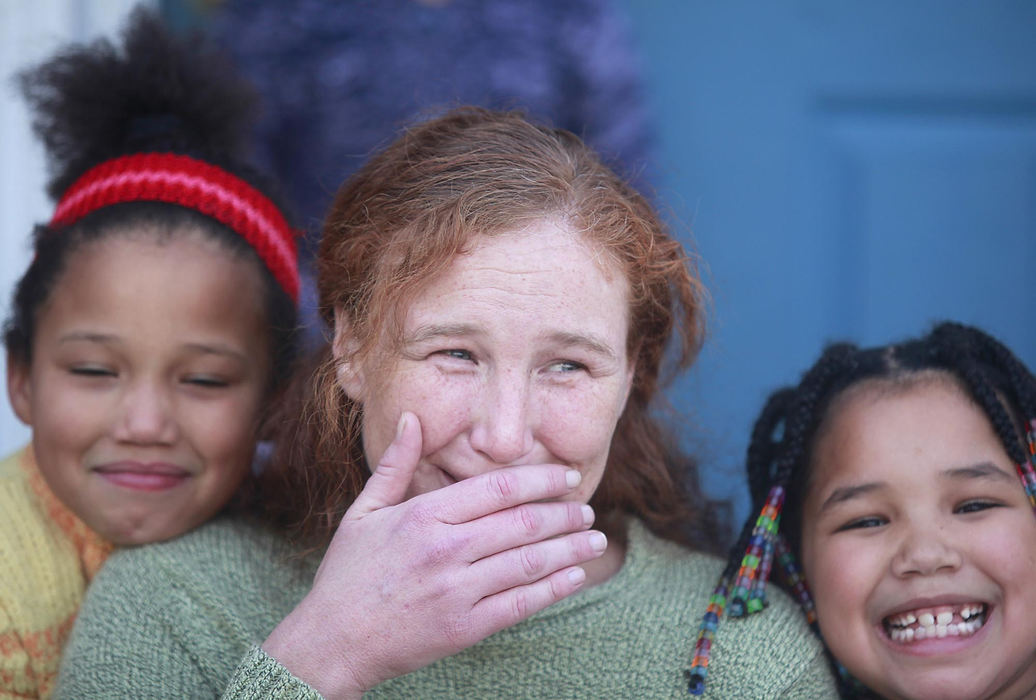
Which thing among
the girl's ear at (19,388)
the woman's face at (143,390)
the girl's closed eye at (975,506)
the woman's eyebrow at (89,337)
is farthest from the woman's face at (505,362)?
the girl's ear at (19,388)

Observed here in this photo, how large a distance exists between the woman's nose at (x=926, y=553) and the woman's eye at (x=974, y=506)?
69mm

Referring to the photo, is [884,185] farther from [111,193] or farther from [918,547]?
[111,193]

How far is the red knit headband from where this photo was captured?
2230 mm

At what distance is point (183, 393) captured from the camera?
6.94 feet

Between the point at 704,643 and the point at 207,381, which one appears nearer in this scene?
the point at 704,643

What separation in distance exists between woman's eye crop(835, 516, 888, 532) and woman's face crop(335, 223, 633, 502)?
54 cm

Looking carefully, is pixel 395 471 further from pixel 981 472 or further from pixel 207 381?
pixel 981 472

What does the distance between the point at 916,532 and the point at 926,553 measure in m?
0.05

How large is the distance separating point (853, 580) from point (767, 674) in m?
0.24

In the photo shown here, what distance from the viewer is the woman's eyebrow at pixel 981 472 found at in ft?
6.36

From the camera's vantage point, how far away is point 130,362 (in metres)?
2.08

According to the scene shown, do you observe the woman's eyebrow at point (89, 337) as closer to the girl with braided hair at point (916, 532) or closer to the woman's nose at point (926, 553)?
the girl with braided hair at point (916, 532)

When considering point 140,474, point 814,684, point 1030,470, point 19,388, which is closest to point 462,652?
point 814,684

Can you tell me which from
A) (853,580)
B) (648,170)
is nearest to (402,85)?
(648,170)
